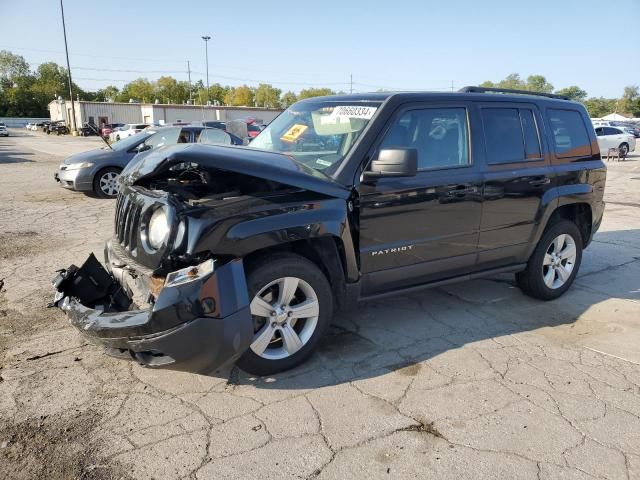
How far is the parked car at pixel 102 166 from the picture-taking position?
10.3 m

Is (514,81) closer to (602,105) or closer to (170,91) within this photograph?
(602,105)

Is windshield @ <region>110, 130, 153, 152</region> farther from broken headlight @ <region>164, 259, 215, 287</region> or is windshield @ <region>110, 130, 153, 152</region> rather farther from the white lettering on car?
broken headlight @ <region>164, 259, 215, 287</region>

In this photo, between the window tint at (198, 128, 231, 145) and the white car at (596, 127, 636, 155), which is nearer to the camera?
the window tint at (198, 128, 231, 145)

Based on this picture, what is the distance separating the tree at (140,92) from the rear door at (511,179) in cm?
12272

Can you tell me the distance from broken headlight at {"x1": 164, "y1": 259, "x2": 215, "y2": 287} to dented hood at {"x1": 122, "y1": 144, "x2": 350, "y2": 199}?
0.60 metres

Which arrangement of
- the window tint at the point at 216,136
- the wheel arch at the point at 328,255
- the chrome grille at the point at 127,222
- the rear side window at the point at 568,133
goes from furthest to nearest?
the window tint at the point at 216,136 → the rear side window at the point at 568,133 → the wheel arch at the point at 328,255 → the chrome grille at the point at 127,222

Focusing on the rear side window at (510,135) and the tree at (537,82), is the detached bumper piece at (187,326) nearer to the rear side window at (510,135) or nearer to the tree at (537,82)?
the rear side window at (510,135)

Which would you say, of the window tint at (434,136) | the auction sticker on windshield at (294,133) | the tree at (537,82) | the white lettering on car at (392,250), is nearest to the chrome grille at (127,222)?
the auction sticker on windshield at (294,133)

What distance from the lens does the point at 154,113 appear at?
5984 cm

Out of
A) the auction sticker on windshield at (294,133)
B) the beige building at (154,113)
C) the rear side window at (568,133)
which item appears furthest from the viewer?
the beige building at (154,113)

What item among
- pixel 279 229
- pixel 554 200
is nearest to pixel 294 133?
pixel 279 229

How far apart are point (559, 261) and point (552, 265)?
11 cm

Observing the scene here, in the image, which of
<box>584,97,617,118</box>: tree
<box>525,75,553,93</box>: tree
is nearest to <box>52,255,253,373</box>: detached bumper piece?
<box>584,97,617,118</box>: tree

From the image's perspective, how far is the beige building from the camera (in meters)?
59.8
